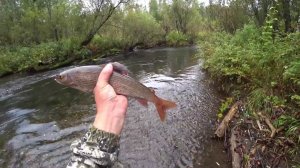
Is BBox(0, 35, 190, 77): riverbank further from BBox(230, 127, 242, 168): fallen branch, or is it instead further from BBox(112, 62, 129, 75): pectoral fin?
BBox(112, 62, 129, 75): pectoral fin

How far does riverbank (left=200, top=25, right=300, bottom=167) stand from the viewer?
510cm

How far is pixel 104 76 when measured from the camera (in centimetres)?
171

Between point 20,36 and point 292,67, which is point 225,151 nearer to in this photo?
point 292,67

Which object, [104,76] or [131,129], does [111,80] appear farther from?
[131,129]

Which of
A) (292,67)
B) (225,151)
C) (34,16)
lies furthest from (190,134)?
(34,16)

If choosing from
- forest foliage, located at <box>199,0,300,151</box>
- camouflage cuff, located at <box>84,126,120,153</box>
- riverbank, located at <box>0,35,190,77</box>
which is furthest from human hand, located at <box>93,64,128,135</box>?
riverbank, located at <box>0,35,190,77</box>

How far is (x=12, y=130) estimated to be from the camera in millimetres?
8664

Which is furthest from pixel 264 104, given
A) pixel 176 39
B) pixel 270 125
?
pixel 176 39

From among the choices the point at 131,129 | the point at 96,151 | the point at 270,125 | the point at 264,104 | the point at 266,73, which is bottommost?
the point at 131,129

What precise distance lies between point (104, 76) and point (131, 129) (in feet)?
19.8

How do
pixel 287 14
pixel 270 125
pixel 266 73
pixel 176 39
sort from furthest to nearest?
pixel 176 39 → pixel 287 14 → pixel 266 73 → pixel 270 125

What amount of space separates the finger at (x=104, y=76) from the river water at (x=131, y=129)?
4.32 meters

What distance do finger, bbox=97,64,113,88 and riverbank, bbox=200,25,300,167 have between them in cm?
370

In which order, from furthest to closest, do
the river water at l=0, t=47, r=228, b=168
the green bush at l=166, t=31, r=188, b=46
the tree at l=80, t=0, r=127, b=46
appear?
the green bush at l=166, t=31, r=188, b=46 → the tree at l=80, t=0, r=127, b=46 → the river water at l=0, t=47, r=228, b=168
